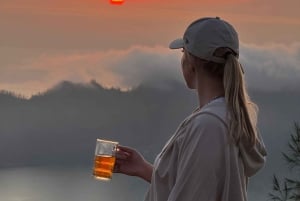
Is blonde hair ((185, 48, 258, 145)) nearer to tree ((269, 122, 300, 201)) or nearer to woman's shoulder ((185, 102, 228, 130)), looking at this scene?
woman's shoulder ((185, 102, 228, 130))

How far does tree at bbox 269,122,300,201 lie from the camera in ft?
9.95

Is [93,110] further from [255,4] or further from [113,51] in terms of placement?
[255,4]

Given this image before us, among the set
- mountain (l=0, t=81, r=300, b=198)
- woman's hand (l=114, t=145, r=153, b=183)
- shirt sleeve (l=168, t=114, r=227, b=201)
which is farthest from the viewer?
mountain (l=0, t=81, r=300, b=198)

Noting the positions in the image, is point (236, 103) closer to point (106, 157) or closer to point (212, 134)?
point (212, 134)

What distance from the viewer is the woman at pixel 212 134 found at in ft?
4.50

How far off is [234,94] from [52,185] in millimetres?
1579

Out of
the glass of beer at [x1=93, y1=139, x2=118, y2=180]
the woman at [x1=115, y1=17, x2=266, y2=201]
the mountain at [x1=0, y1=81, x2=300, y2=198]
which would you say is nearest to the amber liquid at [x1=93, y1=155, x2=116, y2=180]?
the glass of beer at [x1=93, y1=139, x2=118, y2=180]

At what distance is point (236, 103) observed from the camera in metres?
1.40

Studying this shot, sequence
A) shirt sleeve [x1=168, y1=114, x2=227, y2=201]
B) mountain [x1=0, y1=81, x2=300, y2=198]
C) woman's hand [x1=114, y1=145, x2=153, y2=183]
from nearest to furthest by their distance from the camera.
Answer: shirt sleeve [x1=168, y1=114, x2=227, y2=201]
woman's hand [x1=114, y1=145, x2=153, y2=183]
mountain [x1=0, y1=81, x2=300, y2=198]

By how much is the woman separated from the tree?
62.1 inches

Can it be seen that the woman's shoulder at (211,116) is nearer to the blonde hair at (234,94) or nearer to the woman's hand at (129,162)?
the blonde hair at (234,94)

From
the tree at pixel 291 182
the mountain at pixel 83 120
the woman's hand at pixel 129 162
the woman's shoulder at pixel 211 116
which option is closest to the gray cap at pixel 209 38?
the woman's shoulder at pixel 211 116

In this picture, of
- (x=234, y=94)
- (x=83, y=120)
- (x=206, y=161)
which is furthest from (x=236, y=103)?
(x=83, y=120)

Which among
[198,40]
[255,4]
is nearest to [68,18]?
[255,4]
